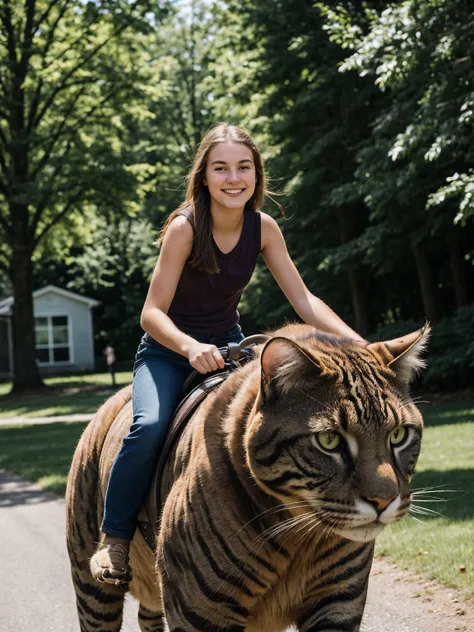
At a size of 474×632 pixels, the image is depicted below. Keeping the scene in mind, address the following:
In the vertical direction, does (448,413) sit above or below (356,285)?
below

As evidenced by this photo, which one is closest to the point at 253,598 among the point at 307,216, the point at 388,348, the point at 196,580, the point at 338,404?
the point at 196,580

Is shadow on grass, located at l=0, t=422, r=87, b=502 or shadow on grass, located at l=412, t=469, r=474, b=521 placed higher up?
shadow on grass, located at l=412, t=469, r=474, b=521

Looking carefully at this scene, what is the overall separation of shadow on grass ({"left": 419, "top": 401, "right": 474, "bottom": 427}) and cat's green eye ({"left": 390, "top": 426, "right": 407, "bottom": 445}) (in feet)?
44.2

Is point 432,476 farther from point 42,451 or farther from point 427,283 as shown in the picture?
point 427,283

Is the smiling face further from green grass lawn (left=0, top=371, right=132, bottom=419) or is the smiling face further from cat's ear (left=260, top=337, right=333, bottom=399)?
green grass lawn (left=0, top=371, right=132, bottom=419)

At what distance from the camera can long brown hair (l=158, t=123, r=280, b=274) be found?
3959 mm

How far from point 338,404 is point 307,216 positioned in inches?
932


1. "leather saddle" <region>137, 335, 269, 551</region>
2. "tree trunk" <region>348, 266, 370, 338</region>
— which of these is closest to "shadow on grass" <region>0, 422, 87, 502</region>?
"leather saddle" <region>137, 335, 269, 551</region>

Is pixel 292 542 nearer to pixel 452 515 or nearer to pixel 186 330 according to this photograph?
pixel 186 330

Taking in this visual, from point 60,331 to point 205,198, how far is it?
49.9m

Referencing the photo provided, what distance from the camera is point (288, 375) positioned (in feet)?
9.62

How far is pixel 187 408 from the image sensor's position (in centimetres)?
368

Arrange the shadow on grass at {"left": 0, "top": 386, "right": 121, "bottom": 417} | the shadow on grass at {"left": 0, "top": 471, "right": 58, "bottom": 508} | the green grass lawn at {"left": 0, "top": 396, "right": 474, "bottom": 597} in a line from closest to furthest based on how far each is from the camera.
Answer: the green grass lawn at {"left": 0, "top": 396, "right": 474, "bottom": 597}, the shadow on grass at {"left": 0, "top": 471, "right": 58, "bottom": 508}, the shadow on grass at {"left": 0, "top": 386, "right": 121, "bottom": 417}

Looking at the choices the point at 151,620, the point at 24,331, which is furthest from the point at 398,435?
the point at 24,331
